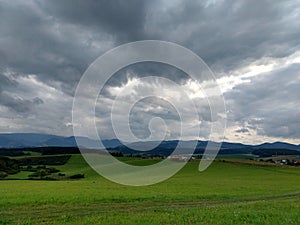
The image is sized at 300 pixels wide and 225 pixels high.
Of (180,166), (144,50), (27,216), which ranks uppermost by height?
(144,50)

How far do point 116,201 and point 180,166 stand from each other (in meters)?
75.2

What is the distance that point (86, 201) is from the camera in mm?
25266

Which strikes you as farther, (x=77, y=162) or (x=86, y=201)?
(x=77, y=162)

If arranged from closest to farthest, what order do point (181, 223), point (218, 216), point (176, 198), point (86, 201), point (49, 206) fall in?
point (181, 223) → point (218, 216) → point (49, 206) → point (86, 201) → point (176, 198)

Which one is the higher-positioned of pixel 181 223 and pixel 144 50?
pixel 144 50

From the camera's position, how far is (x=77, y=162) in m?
136

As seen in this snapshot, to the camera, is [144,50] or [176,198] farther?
[144,50]

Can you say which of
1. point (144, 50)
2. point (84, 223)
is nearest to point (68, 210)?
point (84, 223)

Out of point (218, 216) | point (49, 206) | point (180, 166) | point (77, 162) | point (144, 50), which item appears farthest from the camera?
point (77, 162)

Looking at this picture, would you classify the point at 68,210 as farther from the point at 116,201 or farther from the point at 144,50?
the point at 144,50

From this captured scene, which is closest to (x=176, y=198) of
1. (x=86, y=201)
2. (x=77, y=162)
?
(x=86, y=201)

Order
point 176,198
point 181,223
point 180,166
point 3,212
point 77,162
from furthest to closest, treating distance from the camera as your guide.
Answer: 1. point 77,162
2. point 180,166
3. point 176,198
4. point 3,212
5. point 181,223

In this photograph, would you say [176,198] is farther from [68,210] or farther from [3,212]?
[3,212]

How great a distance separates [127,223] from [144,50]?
25.7 metres
